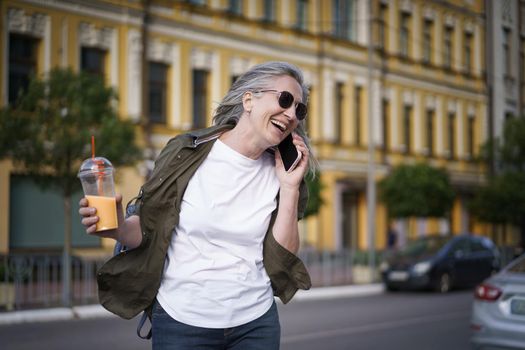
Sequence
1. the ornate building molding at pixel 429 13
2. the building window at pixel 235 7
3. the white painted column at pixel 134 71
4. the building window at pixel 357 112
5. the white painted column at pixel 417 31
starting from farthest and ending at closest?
1. the white painted column at pixel 417 31
2. the building window at pixel 357 112
3. the ornate building molding at pixel 429 13
4. the building window at pixel 235 7
5. the white painted column at pixel 134 71

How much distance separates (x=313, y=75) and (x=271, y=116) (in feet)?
91.7

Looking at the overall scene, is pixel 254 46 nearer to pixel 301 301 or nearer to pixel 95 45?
pixel 95 45

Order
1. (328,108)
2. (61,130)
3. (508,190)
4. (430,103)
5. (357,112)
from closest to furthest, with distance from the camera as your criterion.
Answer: (61,130)
(508,190)
(328,108)
(357,112)
(430,103)

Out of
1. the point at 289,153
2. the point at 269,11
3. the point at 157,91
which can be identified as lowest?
the point at 289,153

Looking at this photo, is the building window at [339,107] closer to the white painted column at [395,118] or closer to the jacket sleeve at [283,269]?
the white painted column at [395,118]

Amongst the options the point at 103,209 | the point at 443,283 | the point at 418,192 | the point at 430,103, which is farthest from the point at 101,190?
the point at 430,103

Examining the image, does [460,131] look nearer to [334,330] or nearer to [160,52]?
[160,52]

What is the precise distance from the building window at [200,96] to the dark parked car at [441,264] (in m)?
8.69

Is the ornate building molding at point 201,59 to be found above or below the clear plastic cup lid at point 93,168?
above

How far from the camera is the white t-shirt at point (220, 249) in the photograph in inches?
109

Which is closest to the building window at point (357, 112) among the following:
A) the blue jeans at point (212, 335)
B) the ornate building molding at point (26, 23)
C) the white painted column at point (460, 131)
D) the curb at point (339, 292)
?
the white painted column at point (460, 131)

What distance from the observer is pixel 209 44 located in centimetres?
2661

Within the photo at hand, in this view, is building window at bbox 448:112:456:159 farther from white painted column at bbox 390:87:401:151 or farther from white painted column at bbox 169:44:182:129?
white painted column at bbox 169:44:182:129

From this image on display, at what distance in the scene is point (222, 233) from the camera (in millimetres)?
2830
